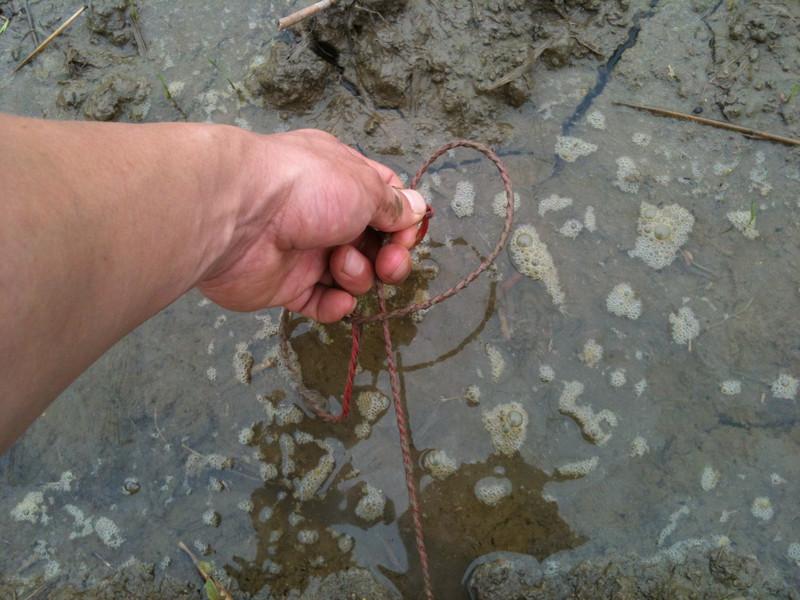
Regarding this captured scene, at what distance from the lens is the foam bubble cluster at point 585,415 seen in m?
2.24

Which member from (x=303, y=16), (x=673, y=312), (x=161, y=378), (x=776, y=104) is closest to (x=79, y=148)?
(x=161, y=378)

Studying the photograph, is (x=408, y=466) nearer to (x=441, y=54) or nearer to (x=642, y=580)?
(x=642, y=580)

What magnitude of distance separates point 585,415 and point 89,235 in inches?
74.6

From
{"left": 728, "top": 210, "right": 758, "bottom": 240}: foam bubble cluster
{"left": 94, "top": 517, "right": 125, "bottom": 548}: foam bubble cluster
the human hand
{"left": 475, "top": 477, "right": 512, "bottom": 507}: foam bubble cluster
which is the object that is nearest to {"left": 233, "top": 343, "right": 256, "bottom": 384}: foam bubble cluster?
the human hand

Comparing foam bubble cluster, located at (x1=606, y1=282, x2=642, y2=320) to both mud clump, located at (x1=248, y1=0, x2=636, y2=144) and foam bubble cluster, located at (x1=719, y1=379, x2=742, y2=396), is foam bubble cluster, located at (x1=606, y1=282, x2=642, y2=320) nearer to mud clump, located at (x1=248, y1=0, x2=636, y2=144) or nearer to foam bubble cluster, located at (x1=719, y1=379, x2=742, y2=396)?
Answer: foam bubble cluster, located at (x1=719, y1=379, x2=742, y2=396)

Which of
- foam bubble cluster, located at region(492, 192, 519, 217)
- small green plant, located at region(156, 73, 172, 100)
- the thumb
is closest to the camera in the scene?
the thumb

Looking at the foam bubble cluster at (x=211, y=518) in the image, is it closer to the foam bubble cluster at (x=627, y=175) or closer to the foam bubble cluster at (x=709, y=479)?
the foam bubble cluster at (x=709, y=479)

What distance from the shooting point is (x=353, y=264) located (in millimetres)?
2131

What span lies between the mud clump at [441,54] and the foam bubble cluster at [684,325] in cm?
116

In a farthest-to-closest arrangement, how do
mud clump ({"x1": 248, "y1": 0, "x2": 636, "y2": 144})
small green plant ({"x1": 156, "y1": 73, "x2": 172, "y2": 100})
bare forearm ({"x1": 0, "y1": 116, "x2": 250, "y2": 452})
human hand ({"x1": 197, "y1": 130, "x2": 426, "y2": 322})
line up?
small green plant ({"x1": 156, "y1": 73, "x2": 172, "y2": 100}), mud clump ({"x1": 248, "y1": 0, "x2": 636, "y2": 144}), human hand ({"x1": 197, "y1": 130, "x2": 426, "y2": 322}), bare forearm ({"x1": 0, "y1": 116, "x2": 250, "y2": 452})

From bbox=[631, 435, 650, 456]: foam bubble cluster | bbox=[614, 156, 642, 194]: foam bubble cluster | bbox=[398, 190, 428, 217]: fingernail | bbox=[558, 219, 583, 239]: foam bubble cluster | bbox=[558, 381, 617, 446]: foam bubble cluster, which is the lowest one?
bbox=[631, 435, 650, 456]: foam bubble cluster

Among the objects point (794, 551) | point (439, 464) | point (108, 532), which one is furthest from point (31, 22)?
point (794, 551)

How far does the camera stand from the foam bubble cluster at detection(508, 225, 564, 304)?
2.41 meters

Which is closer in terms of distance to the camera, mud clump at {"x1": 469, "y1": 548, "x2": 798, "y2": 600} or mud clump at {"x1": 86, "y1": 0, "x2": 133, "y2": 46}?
mud clump at {"x1": 469, "y1": 548, "x2": 798, "y2": 600}
